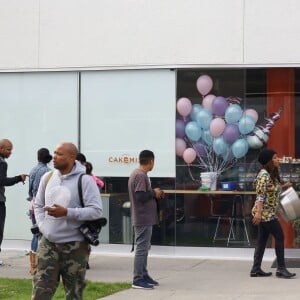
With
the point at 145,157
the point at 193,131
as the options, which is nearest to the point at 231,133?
the point at 193,131

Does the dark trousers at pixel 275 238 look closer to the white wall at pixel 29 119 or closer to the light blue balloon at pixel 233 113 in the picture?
the light blue balloon at pixel 233 113

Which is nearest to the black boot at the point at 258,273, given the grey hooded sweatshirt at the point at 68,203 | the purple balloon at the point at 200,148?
the purple balloon at the point at 200,148

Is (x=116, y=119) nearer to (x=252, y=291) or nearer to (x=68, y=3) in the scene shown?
(x=68, y=3)

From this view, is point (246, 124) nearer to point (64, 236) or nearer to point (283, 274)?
point (283, 274)

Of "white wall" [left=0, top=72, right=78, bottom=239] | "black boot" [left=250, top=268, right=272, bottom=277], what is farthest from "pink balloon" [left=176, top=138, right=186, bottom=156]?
"black boot" [left=250, top=268, right=272, bottom=277]

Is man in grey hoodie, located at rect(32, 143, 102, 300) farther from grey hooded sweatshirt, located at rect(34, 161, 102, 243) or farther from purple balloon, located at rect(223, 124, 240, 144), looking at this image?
purple balloon, located at rect(223, 124, 240, 144)

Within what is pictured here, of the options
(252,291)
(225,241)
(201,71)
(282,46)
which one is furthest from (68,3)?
(252,291)

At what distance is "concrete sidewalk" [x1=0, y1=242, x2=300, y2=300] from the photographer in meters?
8.83

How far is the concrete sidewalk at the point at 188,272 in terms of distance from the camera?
8.83 meters

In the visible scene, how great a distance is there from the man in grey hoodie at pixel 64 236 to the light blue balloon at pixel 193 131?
655 centimetres

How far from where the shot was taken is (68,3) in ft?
42.9

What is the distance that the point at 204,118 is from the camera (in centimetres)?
1270

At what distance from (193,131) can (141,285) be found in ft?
13.7

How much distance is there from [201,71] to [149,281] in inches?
186
